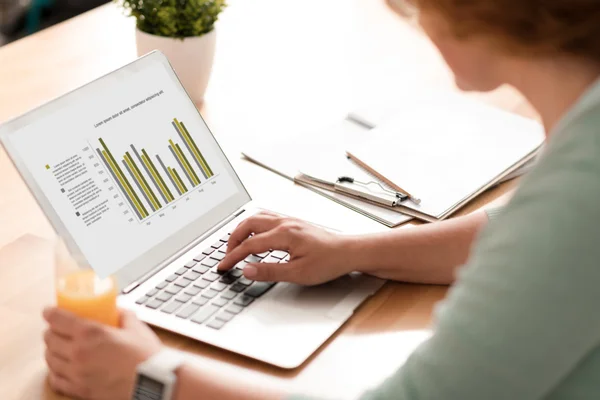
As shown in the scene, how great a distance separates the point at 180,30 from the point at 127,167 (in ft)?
1.75

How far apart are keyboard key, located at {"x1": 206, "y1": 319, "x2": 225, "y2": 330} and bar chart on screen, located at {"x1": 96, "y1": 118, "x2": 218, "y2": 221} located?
20 centimetres

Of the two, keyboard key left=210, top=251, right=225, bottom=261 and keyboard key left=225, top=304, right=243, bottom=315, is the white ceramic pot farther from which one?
keyboard key left=225, top=304, right=243, bottom=315

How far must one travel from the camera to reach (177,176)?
1.33 metres

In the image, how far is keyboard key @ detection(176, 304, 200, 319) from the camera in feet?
3.83

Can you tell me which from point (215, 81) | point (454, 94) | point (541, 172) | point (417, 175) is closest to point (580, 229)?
point (541, 172)

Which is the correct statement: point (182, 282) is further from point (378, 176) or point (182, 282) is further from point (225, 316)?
point (378, 176)

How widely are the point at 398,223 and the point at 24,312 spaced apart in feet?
1.91

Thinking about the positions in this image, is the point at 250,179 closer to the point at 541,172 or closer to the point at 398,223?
the point at 398,223

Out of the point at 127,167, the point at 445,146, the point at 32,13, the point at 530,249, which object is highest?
the point at 32,13

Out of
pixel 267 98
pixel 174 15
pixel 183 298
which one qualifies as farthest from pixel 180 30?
pixel 183 298

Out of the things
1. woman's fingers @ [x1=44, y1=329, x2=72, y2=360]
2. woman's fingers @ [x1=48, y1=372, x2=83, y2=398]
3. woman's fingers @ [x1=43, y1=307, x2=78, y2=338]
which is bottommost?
woman's fingers @ [x1=48, y1=372, x2=83, y2=398]

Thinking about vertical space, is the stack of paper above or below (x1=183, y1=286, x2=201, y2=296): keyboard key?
below

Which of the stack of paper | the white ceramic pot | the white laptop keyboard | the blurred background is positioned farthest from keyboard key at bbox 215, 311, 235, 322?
the blurred background

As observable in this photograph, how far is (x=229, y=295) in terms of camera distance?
1215 mm
